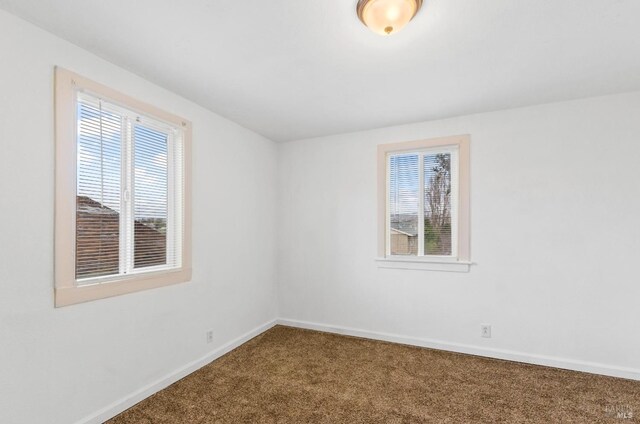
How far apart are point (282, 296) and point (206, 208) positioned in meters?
1.72

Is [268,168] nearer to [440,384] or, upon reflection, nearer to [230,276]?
[230,276]

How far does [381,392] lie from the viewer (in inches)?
95.0

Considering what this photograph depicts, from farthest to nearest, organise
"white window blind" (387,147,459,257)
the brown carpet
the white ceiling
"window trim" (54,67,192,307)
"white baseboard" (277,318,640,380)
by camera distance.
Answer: "white window blind" (387,147,459,257)
"white baseboard" (277,318,640,380)
the brown carpet
"window trim" (54,67,192,307)
the white ceiling

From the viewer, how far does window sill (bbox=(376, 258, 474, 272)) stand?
3.15 meters

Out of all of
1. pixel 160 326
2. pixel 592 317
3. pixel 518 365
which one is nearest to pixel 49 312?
pixel 160 326

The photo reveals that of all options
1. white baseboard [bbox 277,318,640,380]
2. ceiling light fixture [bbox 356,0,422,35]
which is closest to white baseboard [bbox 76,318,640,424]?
white baseboard [bbox 277,318,640,380]

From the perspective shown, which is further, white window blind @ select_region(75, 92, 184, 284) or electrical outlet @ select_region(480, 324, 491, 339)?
electrical outlet @ select_region(480, 324, 491, 339)

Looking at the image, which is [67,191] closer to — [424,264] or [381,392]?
[381,392]

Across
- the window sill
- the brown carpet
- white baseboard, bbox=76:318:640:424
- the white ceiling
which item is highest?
the white ceiling

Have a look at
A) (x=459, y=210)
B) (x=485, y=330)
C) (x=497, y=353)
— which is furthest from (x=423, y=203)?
(x=497, y=353)

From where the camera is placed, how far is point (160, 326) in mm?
2461

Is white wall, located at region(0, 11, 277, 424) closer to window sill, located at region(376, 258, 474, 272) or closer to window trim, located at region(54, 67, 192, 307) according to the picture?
window trim, located at region(54, 67, 192, 307)

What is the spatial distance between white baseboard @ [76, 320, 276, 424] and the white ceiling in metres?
2.35

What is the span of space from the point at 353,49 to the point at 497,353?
303cm
